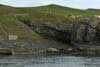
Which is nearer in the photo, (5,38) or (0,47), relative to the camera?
(0,47)

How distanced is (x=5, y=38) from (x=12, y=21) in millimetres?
17769

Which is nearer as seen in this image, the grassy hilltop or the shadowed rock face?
the shadowed rock face

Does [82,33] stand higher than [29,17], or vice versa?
[29,17]

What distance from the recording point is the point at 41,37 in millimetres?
142125

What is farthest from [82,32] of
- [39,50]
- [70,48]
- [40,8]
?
[40,8]

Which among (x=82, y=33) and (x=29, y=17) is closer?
(x=82, y=33)

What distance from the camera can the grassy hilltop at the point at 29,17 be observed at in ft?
463

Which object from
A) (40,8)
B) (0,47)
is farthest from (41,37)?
(40,8)

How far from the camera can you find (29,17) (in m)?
158

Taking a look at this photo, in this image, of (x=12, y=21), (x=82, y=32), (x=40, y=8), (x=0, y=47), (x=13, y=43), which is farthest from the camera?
(x=40, y=8)

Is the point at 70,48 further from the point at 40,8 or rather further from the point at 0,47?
the point at 40,8

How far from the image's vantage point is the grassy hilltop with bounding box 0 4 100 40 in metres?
141

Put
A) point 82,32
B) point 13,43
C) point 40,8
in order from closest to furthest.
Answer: point 13,43 → point 82,32 → point 40,8

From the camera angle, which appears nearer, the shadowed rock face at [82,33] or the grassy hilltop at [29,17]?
the shadowed rock face at [82,33]
